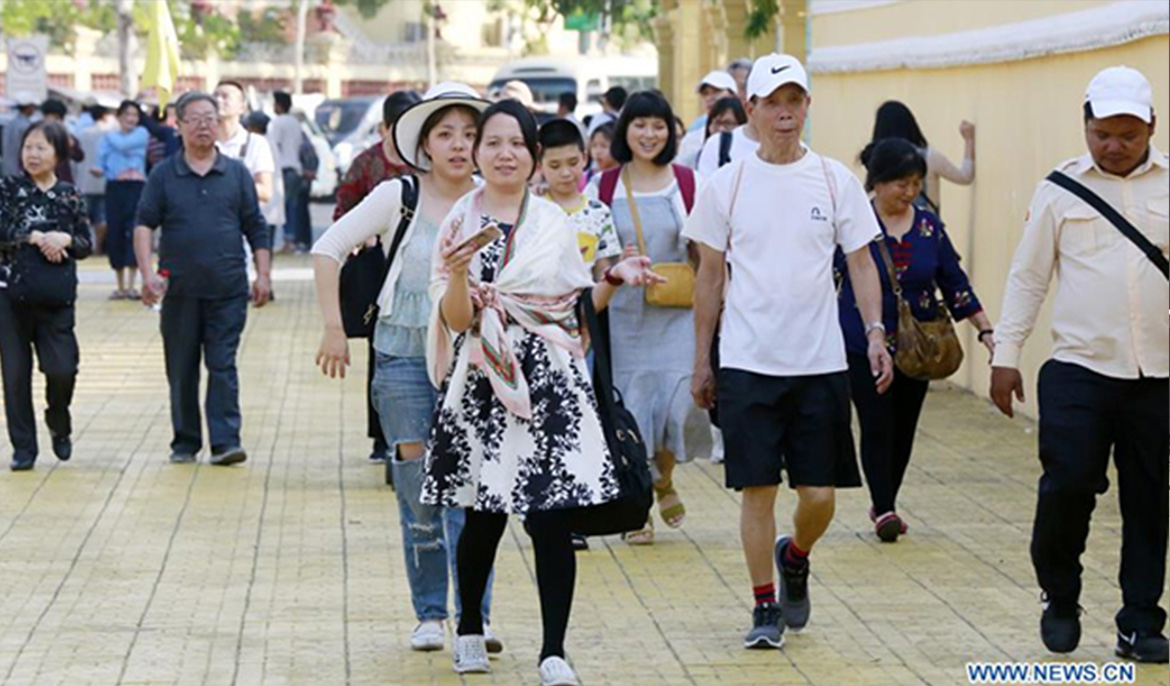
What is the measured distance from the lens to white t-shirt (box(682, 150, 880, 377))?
8.53 meters

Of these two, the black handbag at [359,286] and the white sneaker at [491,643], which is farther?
the black handbag at [359,286]

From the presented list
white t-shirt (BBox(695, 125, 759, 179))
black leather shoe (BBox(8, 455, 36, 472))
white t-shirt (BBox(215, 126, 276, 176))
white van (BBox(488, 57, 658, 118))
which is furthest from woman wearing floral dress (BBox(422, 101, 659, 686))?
white van (BBox(488, 57, 658, 118))

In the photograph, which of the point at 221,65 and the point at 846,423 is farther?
the point at 221,65

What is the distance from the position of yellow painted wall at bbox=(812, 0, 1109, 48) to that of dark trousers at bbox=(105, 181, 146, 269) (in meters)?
6.89

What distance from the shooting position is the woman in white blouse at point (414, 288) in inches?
331

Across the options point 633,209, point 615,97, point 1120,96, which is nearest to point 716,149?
point 633,209

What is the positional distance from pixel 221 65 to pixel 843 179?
7581cm

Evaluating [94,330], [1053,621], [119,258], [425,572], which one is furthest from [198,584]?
[119,258]

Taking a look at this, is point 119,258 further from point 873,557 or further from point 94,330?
point 873,557

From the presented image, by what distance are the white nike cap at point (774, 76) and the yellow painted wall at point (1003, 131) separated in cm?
460

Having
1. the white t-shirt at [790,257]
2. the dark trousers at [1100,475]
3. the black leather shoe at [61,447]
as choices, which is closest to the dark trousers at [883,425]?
the white t-shirt at [790,257]

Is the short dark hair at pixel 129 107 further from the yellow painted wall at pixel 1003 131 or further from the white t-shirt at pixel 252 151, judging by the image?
the yellow painted wall at pixel 1003 131

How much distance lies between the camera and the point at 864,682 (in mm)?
8117

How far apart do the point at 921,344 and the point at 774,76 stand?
2510 mm
